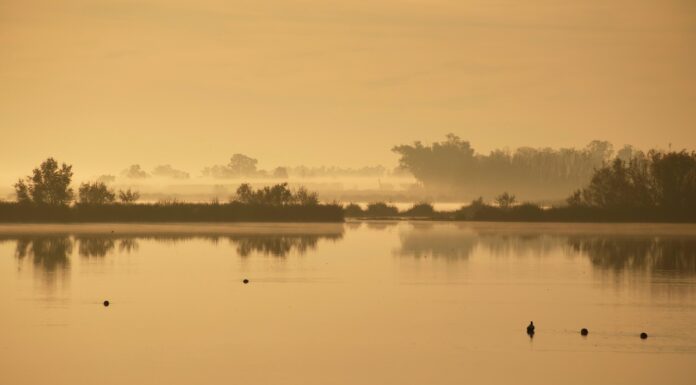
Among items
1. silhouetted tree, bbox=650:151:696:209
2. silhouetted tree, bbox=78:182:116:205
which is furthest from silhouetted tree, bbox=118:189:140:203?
silhouetted tree, bbox=650:151:696:209

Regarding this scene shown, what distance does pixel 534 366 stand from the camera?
1773cm

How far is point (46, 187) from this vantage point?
232 feet

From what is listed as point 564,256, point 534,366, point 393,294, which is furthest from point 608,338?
point 564,256

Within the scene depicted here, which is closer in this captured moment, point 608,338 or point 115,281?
point 608,338

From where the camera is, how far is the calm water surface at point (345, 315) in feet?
57.2

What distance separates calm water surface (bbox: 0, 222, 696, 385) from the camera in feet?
57.2

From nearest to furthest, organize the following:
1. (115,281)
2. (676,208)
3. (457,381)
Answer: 1. (457,381)
2. (115,281)
3. (676,208)

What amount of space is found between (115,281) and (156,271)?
10.5 ft

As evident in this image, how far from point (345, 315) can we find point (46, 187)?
169ft

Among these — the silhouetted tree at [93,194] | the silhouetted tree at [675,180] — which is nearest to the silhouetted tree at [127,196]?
the silhouetted tree at [93,194]

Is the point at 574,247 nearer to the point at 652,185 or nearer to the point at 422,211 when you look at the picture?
the point at 652,185

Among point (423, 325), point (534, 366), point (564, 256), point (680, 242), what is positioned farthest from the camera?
point (680, 242)

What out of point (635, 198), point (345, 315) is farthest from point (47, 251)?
point (635, 198)

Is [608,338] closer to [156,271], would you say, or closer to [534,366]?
[534,366]
